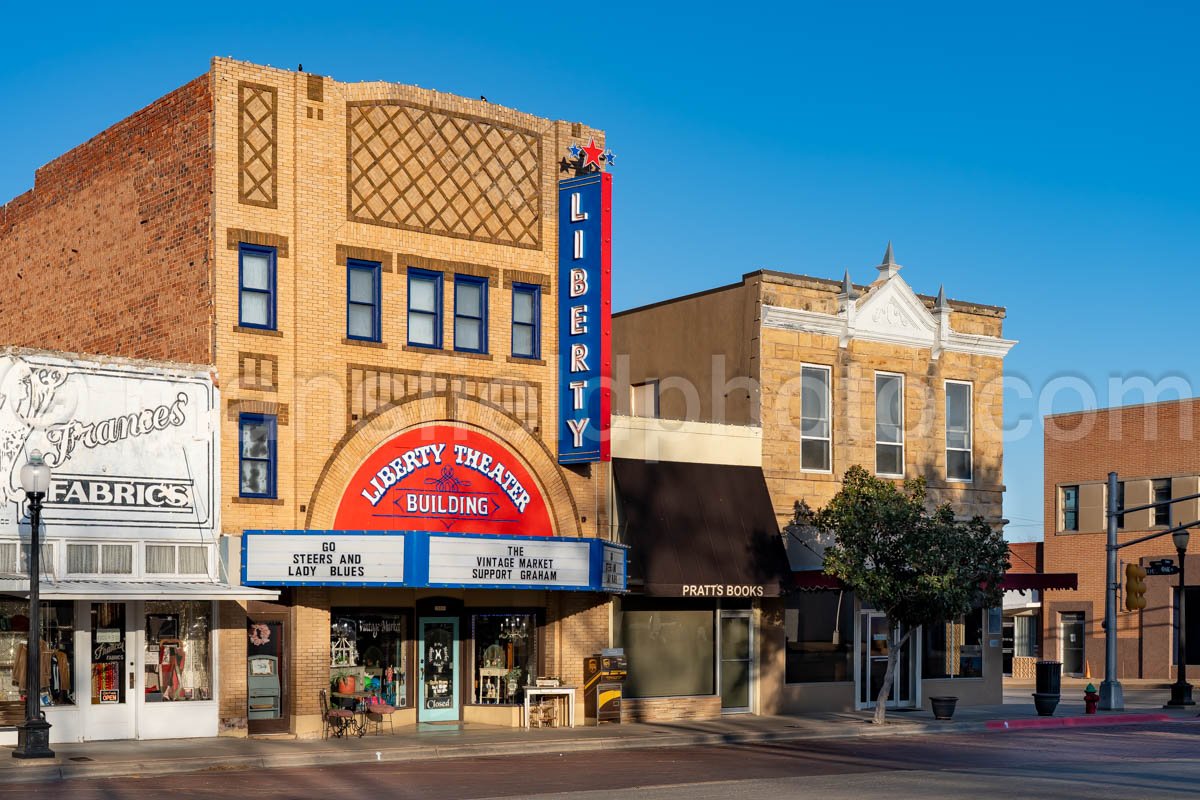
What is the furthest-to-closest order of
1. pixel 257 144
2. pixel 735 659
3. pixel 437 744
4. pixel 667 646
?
1. pixel 735 659
2. pixel 667 646
3. pixel 257 144
4. pixel 437 744

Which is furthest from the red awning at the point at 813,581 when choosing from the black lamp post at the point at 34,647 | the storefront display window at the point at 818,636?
the black lamp post at the point at 34,647

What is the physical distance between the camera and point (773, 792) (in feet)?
68.8

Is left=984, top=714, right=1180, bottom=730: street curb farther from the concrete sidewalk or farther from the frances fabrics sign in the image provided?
the frances fabrics sign

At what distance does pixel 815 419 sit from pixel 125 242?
16.6 m

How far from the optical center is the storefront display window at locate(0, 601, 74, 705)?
88.5 feet

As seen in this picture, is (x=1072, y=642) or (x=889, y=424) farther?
(x=1072, y=642)

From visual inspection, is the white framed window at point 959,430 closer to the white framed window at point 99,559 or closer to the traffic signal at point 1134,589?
the traffic signal at point 1134,589

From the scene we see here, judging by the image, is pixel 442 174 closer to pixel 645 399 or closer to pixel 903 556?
pixel 645 399

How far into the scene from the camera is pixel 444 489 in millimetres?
31625

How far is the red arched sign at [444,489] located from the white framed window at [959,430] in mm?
12808

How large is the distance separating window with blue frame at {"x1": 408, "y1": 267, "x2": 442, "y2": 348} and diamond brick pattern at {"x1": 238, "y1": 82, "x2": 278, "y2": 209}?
347cm

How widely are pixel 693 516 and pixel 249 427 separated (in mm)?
10618

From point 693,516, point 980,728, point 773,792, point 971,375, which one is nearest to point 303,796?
point 773,792

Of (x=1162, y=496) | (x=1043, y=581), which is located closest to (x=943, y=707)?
(x=1043, y=581)
